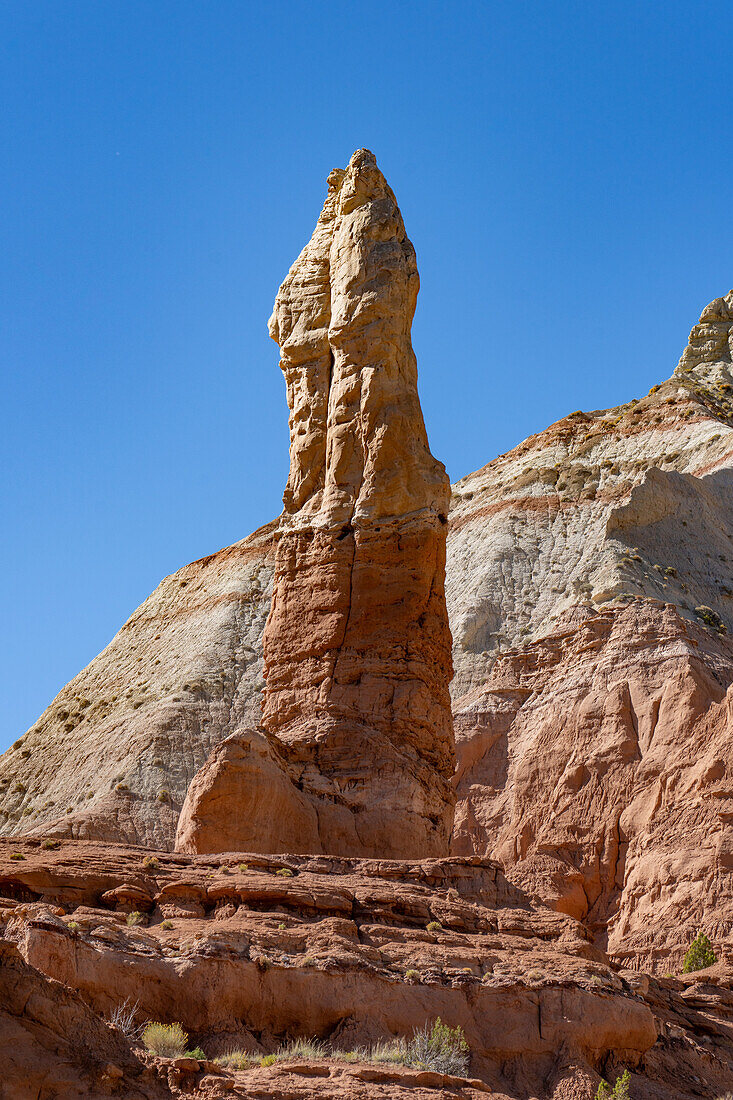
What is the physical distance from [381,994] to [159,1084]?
5.16 meters

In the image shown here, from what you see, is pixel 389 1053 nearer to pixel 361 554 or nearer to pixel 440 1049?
pixel 440 1049

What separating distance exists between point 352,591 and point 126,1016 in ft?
46.4

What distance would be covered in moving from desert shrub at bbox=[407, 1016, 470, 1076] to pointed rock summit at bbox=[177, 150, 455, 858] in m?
6.49

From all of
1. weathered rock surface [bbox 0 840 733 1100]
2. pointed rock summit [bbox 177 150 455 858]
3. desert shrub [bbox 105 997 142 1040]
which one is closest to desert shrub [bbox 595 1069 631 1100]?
weathered rock surface [bbox 0 840 733 1100]

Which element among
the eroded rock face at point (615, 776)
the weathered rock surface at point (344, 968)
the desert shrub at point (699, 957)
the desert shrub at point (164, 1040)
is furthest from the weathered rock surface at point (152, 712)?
the desert shrub at point (164, 1040)

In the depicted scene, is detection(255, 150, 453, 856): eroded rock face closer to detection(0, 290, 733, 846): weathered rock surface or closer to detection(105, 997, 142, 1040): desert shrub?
detection(105, 997, 142, 1040): desert shrub

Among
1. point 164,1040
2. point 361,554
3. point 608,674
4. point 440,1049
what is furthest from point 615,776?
point 164,1040

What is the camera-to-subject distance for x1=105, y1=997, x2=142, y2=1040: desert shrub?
13.3m

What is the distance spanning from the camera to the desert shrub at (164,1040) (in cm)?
1298

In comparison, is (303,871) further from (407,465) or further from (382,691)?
(407,465)

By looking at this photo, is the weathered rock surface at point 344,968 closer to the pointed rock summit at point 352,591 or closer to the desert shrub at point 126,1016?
the desert shrub at point 126,1016

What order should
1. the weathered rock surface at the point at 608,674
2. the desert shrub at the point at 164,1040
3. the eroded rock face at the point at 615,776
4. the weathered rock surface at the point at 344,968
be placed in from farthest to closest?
the weathered rock surface at the point at 608,674 < the eroded rock face at the point at 615,776 < the weathered rock surface at the point at 344,968 < the desert shrub at the point at 164,1040

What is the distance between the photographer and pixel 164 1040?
13.2 m

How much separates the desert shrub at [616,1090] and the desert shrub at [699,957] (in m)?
10.7
